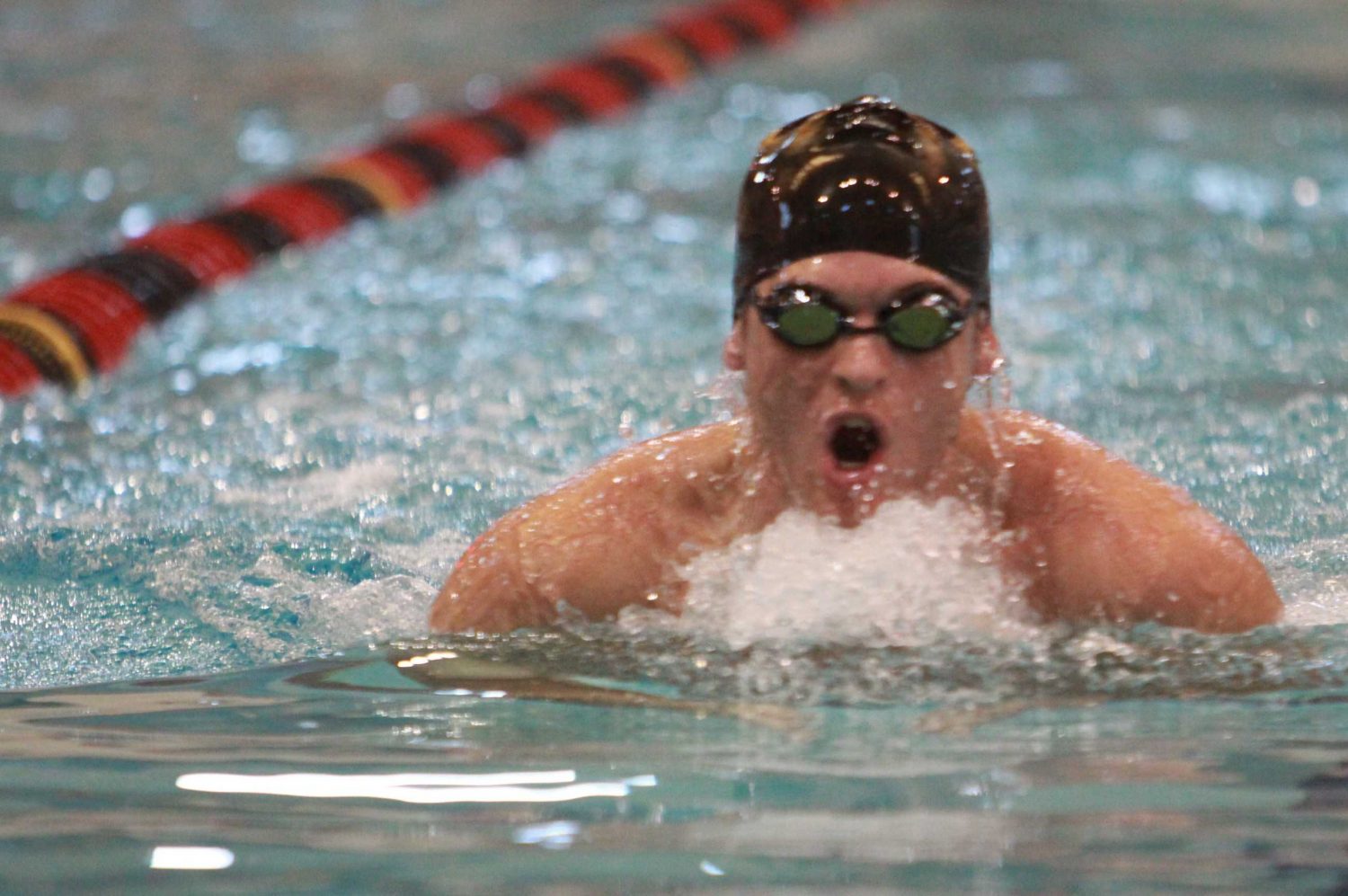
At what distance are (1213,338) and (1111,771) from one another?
2.30m

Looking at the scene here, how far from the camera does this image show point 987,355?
209 centimetres

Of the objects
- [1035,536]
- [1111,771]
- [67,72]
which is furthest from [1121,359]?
[67,72]

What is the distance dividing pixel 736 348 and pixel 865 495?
0.74 feet

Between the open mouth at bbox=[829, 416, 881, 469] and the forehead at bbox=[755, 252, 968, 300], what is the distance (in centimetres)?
13

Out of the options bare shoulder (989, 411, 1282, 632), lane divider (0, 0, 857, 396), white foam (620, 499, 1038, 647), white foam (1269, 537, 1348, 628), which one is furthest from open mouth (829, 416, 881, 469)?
lane divider (0, 0, 857, 396)

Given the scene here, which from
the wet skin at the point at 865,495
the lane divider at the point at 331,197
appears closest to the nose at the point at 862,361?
the wet skin at the point at 865,495

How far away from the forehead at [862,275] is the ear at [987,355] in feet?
0.29

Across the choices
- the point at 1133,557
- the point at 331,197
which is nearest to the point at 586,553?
the point at 1133,557

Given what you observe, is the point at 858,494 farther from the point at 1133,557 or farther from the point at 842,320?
the point at 1133,557

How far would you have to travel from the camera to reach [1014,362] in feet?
12.0

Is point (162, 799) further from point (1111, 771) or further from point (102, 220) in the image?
point (102, 220)

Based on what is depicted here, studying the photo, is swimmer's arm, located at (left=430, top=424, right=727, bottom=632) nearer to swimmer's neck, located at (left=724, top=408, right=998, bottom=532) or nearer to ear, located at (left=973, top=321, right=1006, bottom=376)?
swimmer's neck, located at (left=724, top=408, right=998, bottom=532)

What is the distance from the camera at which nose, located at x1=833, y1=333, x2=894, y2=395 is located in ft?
6.39

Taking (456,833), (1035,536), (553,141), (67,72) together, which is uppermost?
(67,72)
